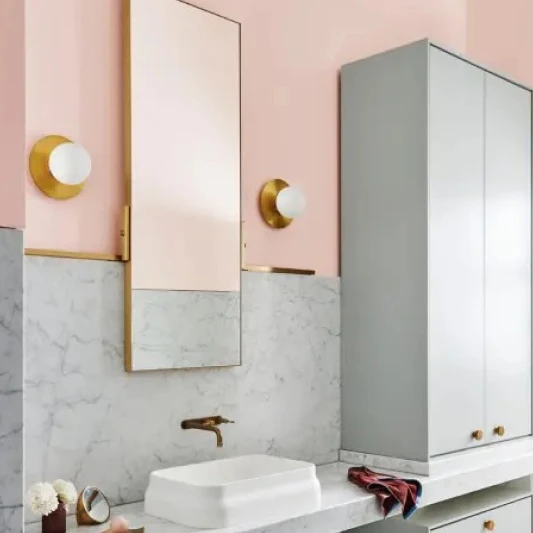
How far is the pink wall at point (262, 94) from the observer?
228cm

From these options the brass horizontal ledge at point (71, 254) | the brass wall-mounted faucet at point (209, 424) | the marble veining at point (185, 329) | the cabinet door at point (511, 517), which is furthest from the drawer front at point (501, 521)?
the brass horizontal ledge at point (71, 254)

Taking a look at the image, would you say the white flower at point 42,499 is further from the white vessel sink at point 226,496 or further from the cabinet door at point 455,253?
the cabinet door at point 455,253

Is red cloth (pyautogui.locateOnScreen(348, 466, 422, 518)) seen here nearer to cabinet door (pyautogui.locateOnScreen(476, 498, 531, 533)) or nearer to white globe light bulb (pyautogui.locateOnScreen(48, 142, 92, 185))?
cabinet door (pyautogui.locateOnScreen(476, 498, 531, 533))

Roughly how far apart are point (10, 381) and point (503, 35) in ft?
10.2

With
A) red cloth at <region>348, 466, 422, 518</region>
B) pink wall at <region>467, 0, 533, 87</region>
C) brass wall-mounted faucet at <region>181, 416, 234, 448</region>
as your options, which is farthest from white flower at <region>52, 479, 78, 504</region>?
pink wall at <region>467, 0, 533, 87</region>

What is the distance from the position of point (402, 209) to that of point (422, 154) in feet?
0.70

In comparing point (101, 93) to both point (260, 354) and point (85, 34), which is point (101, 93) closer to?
point (85, 34)

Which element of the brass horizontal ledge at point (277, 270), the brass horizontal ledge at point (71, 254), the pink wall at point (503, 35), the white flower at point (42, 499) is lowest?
the white flower at point (42, 499)

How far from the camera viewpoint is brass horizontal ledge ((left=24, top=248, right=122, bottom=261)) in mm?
2201

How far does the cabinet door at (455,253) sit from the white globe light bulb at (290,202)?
0.47m

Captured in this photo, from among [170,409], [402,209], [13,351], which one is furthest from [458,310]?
[13,351]

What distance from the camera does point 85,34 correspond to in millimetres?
2361

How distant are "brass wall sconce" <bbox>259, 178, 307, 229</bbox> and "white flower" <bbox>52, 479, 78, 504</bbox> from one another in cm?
121

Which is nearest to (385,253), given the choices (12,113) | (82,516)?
(82,516)
